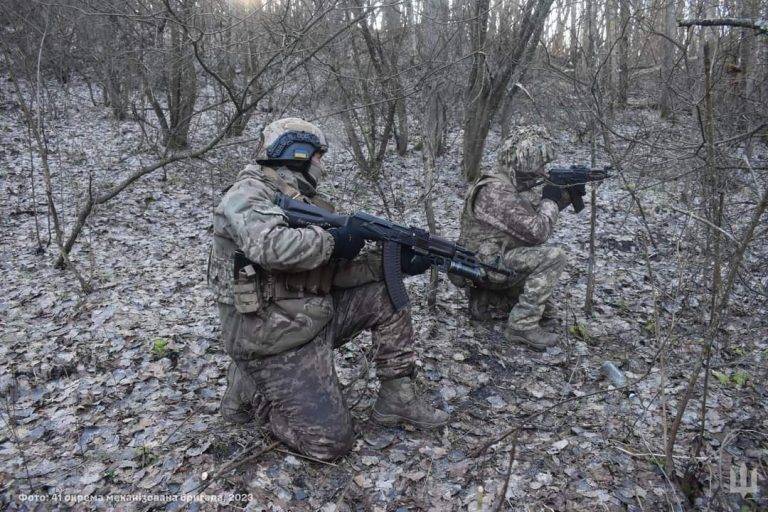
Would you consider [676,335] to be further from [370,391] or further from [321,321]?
[321,321]

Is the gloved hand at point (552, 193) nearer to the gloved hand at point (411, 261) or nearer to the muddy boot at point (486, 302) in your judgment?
the muddy boot at point (486, 302)

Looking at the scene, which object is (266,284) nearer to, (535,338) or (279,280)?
(279,280)

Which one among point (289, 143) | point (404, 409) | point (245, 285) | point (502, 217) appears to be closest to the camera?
point (245, 285)

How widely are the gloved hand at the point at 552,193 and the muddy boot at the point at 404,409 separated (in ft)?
8.03

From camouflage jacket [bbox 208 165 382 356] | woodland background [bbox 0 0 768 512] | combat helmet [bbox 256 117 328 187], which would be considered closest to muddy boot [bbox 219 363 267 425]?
woodland background [bbox 0 0 768 512]

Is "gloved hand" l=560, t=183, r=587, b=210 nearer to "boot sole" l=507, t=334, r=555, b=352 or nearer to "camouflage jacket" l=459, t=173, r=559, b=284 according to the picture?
"camouflage jacket" l=459, t=173, r=559, b=284

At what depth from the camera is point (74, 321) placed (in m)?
5.13

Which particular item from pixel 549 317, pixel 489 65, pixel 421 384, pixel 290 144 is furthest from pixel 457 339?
pixel 489 65

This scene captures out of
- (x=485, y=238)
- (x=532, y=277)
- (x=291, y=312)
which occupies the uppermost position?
(x=485, y=238)

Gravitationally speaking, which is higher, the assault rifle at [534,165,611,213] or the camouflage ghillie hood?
the camouflage ghillie hood

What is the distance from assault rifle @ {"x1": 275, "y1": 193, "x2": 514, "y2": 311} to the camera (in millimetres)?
3291

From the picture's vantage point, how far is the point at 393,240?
349 cm

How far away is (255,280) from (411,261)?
1080mm

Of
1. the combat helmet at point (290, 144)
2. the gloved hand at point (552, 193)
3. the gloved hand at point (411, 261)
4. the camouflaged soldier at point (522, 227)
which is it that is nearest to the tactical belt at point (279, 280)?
the gloved hand at point (411, 261)
